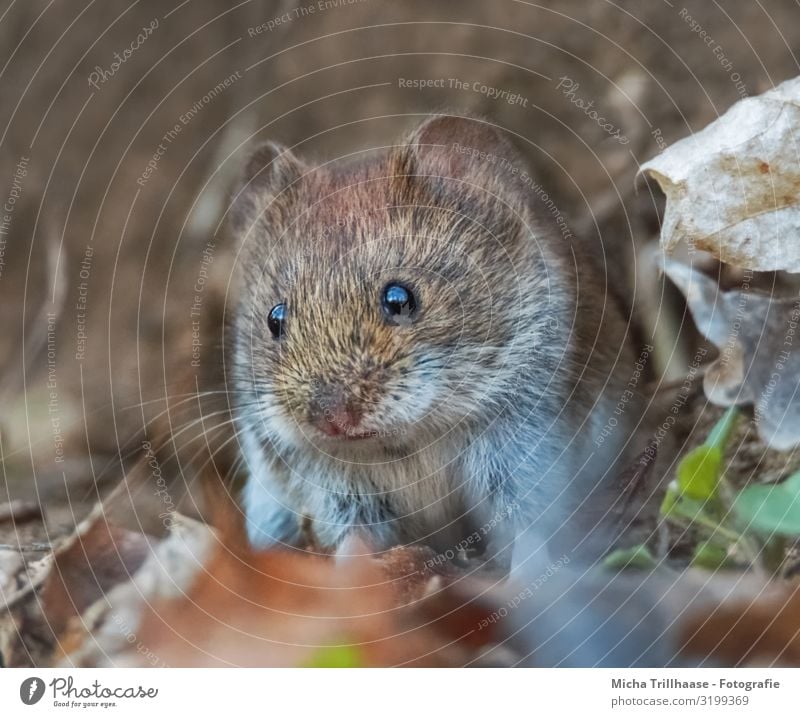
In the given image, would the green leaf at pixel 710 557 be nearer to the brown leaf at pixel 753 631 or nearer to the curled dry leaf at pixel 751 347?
the brown leaf at pixel 753 631

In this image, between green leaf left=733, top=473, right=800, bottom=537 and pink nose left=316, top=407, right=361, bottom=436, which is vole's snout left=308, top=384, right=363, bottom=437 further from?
green leaf left=733, top=473, right=800, bottom=537

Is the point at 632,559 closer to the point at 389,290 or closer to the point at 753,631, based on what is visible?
the point at 753,631

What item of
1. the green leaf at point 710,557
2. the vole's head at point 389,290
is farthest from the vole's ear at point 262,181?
the green leaf at point 710,557

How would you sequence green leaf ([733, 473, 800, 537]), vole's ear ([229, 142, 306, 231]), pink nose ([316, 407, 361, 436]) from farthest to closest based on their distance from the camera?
vole's ear ([229, 142, 306, 231])
green leaf ([733, 473, 800, 537])
pink nose ([316, 407, 361, 436])

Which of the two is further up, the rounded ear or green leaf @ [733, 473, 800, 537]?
the rounded ear

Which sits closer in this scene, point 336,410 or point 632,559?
point 336,410

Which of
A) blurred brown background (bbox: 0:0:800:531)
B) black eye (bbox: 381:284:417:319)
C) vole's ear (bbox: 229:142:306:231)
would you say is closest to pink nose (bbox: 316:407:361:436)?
black eye (bbox: 381:284:417:319)
